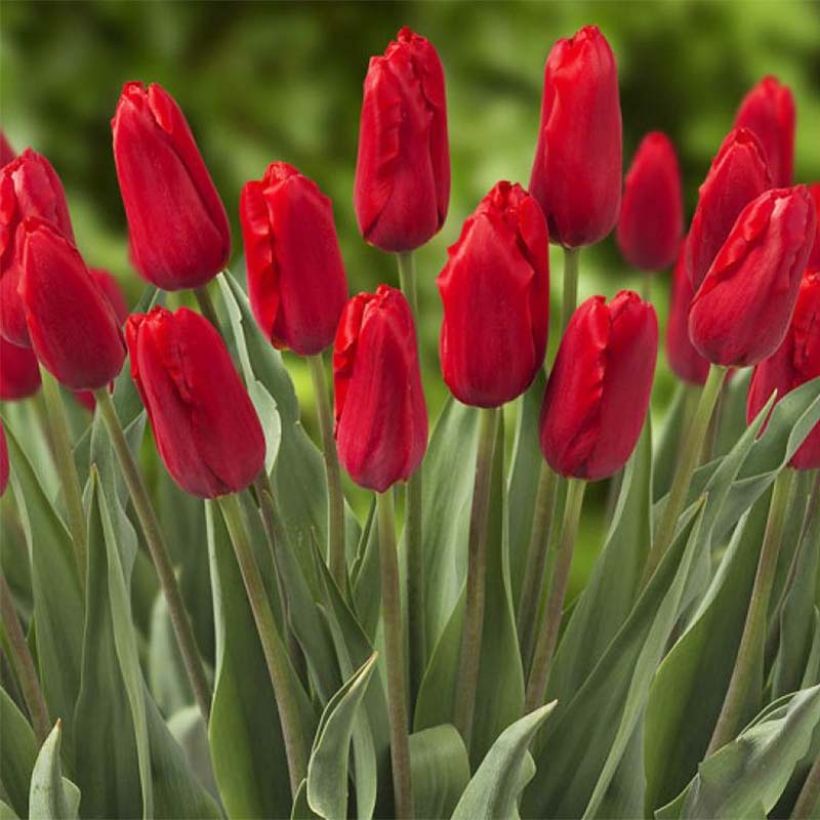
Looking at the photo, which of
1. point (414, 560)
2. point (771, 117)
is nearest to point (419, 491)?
point (414, 560)

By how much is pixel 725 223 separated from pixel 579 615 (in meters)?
0.11

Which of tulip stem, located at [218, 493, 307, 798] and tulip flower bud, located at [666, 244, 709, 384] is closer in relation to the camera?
tulip stem, located at [218, 493, 307, 798]

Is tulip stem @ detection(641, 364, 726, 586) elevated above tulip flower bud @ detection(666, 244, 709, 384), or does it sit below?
below

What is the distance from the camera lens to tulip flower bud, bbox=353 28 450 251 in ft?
1.30

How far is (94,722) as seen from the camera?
0.44m

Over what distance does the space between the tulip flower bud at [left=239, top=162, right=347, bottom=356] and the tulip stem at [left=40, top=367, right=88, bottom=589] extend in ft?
0.17

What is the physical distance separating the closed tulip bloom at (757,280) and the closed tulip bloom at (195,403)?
11 centimetres

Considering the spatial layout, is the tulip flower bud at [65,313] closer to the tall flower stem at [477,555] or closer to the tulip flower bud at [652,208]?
the tall flower stem at [477,555]

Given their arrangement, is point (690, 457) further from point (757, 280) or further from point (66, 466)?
point (66, 466)

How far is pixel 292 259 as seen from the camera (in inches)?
15.6

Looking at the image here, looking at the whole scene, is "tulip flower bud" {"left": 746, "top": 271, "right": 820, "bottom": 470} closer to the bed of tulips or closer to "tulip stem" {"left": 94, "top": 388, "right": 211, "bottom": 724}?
the bed of tulips

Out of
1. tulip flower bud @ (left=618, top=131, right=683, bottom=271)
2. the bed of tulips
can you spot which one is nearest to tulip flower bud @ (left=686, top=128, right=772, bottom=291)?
the bed of tulips

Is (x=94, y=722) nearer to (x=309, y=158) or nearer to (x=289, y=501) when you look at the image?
(x=289, y=501)

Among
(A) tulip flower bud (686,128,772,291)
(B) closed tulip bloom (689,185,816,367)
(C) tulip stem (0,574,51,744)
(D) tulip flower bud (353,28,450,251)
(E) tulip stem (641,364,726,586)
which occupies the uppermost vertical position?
(D) tulip flower bud (353,28,450,251)
